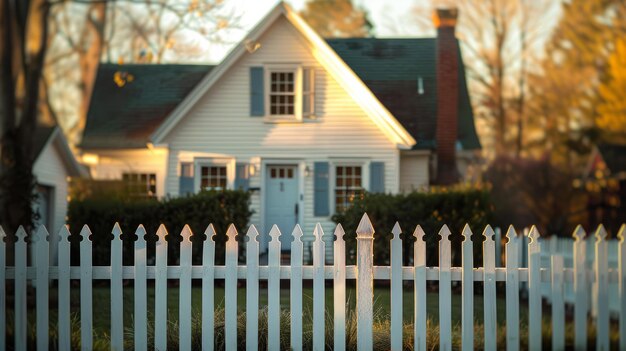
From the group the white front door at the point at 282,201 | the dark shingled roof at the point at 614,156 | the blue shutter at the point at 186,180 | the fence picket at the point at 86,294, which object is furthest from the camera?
the dark shingled roof at the point at 614,156

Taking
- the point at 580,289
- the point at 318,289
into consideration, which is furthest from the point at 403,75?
the point at 318,289

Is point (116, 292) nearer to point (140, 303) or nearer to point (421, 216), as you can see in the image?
point (140, 303)

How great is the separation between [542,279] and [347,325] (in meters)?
1.83

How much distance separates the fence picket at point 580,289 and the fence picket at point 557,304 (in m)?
0.14

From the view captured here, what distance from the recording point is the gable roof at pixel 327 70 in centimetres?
2133

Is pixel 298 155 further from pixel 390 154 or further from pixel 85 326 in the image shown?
pixel 85 326

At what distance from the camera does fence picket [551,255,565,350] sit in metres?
8.20

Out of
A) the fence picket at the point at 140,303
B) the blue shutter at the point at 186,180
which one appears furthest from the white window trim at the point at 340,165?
the fence picket at the point at 140,303

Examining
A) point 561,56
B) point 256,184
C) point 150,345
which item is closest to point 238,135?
point 256,184

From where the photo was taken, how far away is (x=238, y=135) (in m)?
22.2

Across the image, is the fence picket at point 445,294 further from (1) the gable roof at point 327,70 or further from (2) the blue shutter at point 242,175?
(2) the blue shutter at point 242,175

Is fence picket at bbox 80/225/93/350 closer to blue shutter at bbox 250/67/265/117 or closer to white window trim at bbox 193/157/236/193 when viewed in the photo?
white window trim at bbox 193/157/236/193

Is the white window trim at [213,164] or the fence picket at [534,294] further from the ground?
the white window trim at [213,164]

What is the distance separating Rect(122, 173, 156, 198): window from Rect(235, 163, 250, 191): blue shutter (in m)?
2.56
